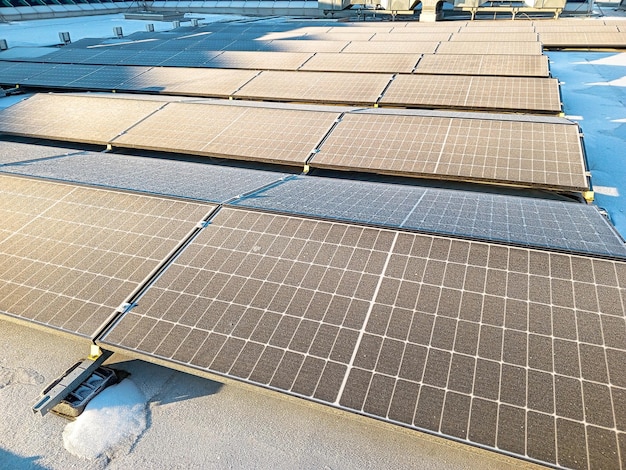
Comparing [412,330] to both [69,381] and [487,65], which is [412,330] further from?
[487,65]

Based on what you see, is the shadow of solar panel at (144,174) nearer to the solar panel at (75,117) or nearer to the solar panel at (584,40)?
the solar panel at (75,117)

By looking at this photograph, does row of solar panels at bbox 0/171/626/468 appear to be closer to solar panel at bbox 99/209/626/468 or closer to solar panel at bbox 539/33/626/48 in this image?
solar panel at bbox 99/209/626/468

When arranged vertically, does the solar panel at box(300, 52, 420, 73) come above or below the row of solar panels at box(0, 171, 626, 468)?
above

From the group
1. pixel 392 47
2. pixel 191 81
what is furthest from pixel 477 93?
pixel 191 81

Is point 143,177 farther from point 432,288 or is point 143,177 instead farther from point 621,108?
point 621,108

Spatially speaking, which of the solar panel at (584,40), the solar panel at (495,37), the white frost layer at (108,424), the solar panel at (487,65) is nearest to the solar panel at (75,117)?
the white frost layer at (108,424)

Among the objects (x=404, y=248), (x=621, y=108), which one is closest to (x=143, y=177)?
(x=404, y=248)

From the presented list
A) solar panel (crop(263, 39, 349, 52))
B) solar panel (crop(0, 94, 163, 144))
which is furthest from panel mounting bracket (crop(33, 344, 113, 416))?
solar panel (crop(263, 39, 349, 52))
